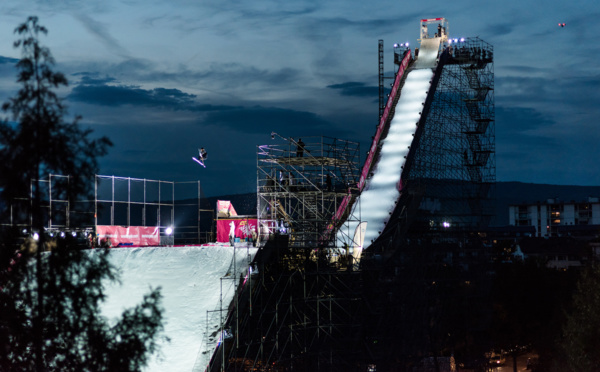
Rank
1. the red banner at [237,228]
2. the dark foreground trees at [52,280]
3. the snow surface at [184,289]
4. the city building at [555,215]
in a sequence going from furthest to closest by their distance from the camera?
the city building at [555,215] < the red banner at [237,228] < the snow surface at [184,289] < the dark foreground trees at [52,280]

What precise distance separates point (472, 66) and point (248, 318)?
80.8 feet

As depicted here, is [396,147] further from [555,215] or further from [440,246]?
[555,215]

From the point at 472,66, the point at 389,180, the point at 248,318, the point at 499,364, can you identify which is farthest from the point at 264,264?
the point at 499,364

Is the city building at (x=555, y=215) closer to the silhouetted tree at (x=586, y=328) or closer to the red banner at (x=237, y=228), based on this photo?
the silhouetted tree at (x=586, y=328)

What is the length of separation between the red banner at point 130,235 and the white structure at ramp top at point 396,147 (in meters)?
8.44

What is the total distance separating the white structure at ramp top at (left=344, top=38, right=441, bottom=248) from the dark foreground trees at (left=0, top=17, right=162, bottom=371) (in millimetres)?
23554

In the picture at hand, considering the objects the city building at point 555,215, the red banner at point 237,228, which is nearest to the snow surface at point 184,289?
the red banner at point 237,228

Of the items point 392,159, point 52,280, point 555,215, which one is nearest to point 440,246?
point 392,159

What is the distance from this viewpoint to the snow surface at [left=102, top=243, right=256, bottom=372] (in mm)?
23750

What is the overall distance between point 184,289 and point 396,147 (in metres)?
16.4

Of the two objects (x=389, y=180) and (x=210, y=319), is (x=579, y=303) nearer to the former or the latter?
(x=389, y=180)

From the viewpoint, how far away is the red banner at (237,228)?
33.3m

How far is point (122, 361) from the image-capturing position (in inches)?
440

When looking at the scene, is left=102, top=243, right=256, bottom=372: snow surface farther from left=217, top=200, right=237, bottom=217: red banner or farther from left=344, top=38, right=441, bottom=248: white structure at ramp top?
left=344, top=38, right=441, bottom=248: white structure at ramp top
